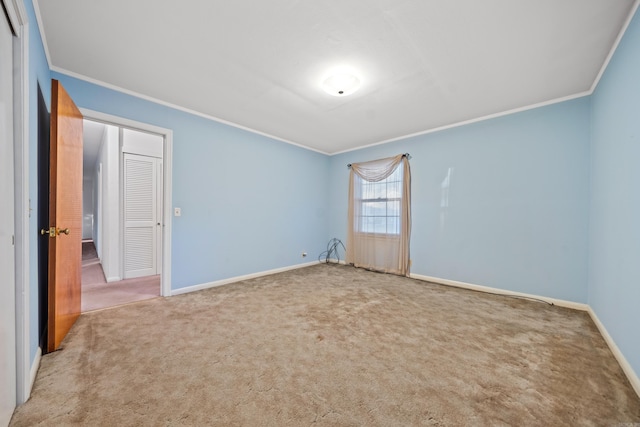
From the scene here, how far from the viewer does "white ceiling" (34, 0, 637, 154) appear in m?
1.74

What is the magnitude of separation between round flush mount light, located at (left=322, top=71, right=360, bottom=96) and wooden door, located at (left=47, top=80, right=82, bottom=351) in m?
2.26

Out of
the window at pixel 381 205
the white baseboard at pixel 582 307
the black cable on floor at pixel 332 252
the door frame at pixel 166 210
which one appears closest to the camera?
the white baseboard at pixel 582 307

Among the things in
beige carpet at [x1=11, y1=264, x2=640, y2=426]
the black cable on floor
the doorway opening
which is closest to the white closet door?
the doorway opening

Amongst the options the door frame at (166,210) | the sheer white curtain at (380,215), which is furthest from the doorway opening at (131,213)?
the sheer white curtain at (380,215)

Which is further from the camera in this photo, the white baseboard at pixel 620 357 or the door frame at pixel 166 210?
the door frame at pixel 166 210

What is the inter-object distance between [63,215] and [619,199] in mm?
4549

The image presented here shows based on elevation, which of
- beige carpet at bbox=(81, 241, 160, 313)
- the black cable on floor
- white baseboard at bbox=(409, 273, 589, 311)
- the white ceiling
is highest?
the white ceiling

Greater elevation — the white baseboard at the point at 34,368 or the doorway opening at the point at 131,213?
the doorway opening at the point at 131,213

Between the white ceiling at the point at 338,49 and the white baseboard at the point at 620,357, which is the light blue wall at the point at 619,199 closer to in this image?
the white baseboard at the point at 620,357

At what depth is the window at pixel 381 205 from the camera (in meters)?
4.52

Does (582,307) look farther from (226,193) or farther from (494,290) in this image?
(226,193)

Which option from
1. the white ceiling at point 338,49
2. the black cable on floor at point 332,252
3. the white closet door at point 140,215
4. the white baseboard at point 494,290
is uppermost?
the white ceiling at point 338,49

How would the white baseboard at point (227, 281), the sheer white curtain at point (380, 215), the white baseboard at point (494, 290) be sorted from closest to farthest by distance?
the white baseboard at point (494, 290) → the white baseboard at point (227, 281) → the sheer white curtain at point (380, 215)

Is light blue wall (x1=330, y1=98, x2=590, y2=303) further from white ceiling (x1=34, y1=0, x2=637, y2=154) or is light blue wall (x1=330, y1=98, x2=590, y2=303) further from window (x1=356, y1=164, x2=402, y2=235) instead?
white ceiling (x1=34, y1=0, x2=637, y2=154)
